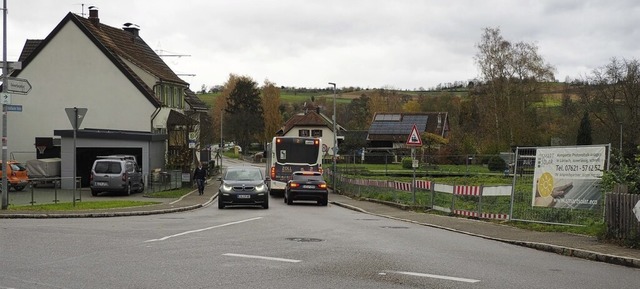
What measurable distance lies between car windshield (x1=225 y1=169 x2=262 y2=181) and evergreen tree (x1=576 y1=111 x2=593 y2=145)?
144 feet

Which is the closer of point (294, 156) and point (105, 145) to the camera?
point (294, 156)

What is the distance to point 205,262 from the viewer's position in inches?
450

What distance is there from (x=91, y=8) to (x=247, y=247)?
46.2m

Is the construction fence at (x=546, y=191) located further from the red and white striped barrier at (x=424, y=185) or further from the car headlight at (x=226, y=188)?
the car headlight at (x=226, y=188)

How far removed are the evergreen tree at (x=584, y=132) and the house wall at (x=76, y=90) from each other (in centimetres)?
3826

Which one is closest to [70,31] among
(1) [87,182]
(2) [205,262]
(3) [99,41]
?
(3) [99,41]

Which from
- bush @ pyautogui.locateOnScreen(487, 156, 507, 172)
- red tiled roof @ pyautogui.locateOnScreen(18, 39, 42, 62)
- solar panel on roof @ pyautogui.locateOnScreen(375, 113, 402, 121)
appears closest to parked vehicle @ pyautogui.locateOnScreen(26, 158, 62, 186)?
red tiled roof @ pyautogui.locateOnScreen(18, 39, 42, 62)

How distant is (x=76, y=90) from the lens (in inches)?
1933

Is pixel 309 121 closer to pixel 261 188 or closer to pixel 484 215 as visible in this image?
pixel 261 188

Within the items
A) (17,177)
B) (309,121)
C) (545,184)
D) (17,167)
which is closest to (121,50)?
(17,167)

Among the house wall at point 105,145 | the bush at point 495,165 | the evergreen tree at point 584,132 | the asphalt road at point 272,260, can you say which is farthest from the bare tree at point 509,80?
the asphalt road at point 272,260

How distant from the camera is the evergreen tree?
6488 cm

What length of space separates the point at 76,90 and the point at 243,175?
81.1 feet

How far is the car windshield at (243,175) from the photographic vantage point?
28625 millimetres
